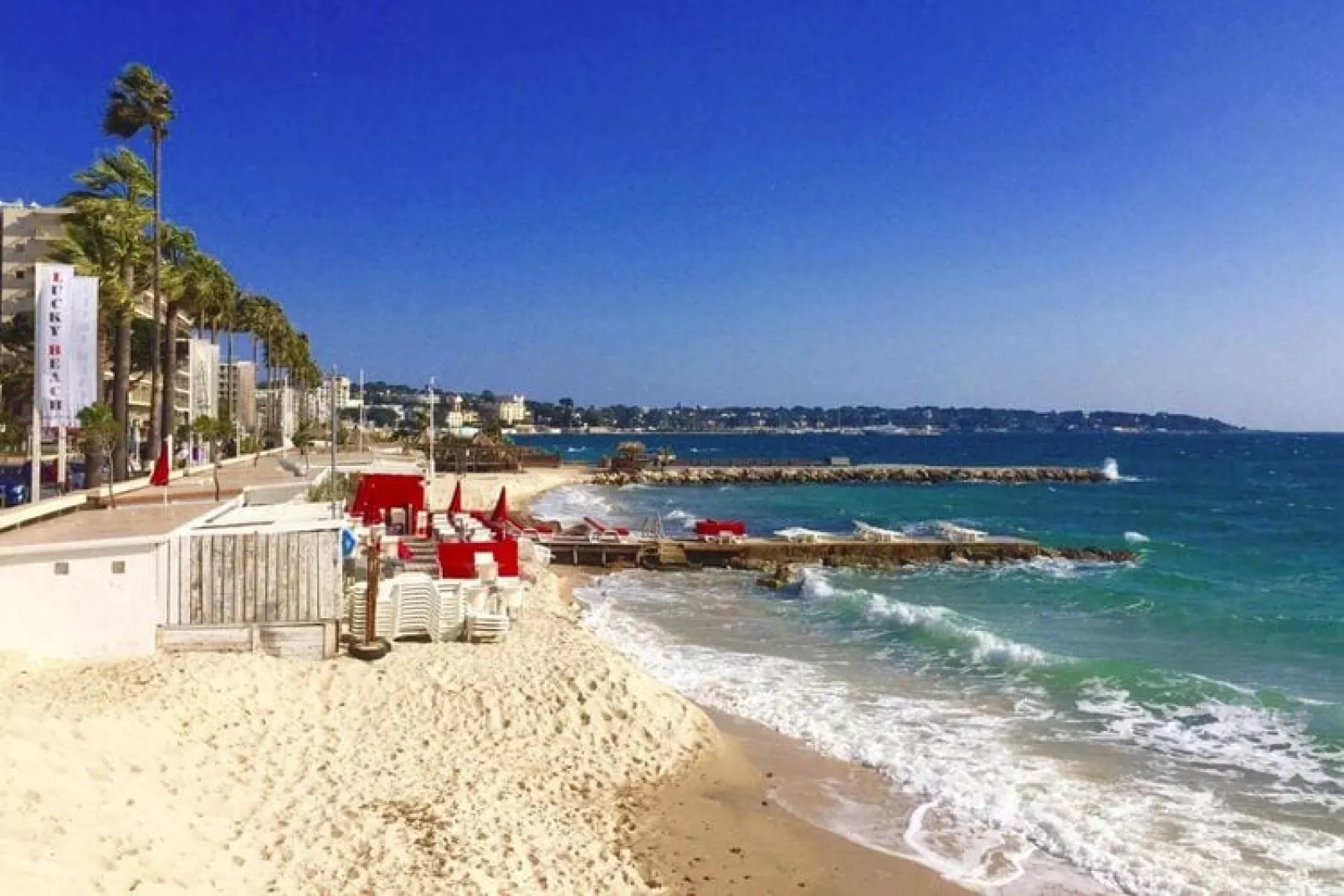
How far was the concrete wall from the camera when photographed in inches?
476

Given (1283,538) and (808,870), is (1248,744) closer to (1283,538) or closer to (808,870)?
(808,870)

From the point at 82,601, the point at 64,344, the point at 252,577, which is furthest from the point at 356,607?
the point at 64,344

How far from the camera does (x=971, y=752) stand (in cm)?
1362

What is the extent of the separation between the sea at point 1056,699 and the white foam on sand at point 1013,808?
4 centimetres

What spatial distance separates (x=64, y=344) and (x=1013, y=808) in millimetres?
17029

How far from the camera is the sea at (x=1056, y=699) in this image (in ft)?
35.3

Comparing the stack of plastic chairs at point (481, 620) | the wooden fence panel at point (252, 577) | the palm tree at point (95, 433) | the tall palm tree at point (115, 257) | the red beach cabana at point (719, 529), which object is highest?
the tall palm tree at point (115, 257)

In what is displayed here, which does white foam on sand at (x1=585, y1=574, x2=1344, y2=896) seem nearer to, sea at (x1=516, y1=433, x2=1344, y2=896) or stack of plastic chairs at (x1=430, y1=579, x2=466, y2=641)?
sea at (x1=516, y1=433, x2=1344, y2=896)

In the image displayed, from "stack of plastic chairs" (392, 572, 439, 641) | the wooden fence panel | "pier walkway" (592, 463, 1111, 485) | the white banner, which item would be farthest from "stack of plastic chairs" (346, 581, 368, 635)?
"pier walkway" (592, 463, 1111, 485)

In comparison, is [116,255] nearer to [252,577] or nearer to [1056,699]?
[252,577]

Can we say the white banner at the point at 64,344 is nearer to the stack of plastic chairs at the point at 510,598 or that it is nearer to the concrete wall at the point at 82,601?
the concrete wall at the point at 82,601

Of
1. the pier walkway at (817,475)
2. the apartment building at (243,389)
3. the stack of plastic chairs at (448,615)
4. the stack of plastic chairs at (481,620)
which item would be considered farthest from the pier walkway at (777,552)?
the pier walkway at (817,475)

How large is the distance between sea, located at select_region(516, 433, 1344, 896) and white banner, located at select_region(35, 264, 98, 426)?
1125 centimetres

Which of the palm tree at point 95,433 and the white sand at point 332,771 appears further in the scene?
the palm tree at point 95,433
